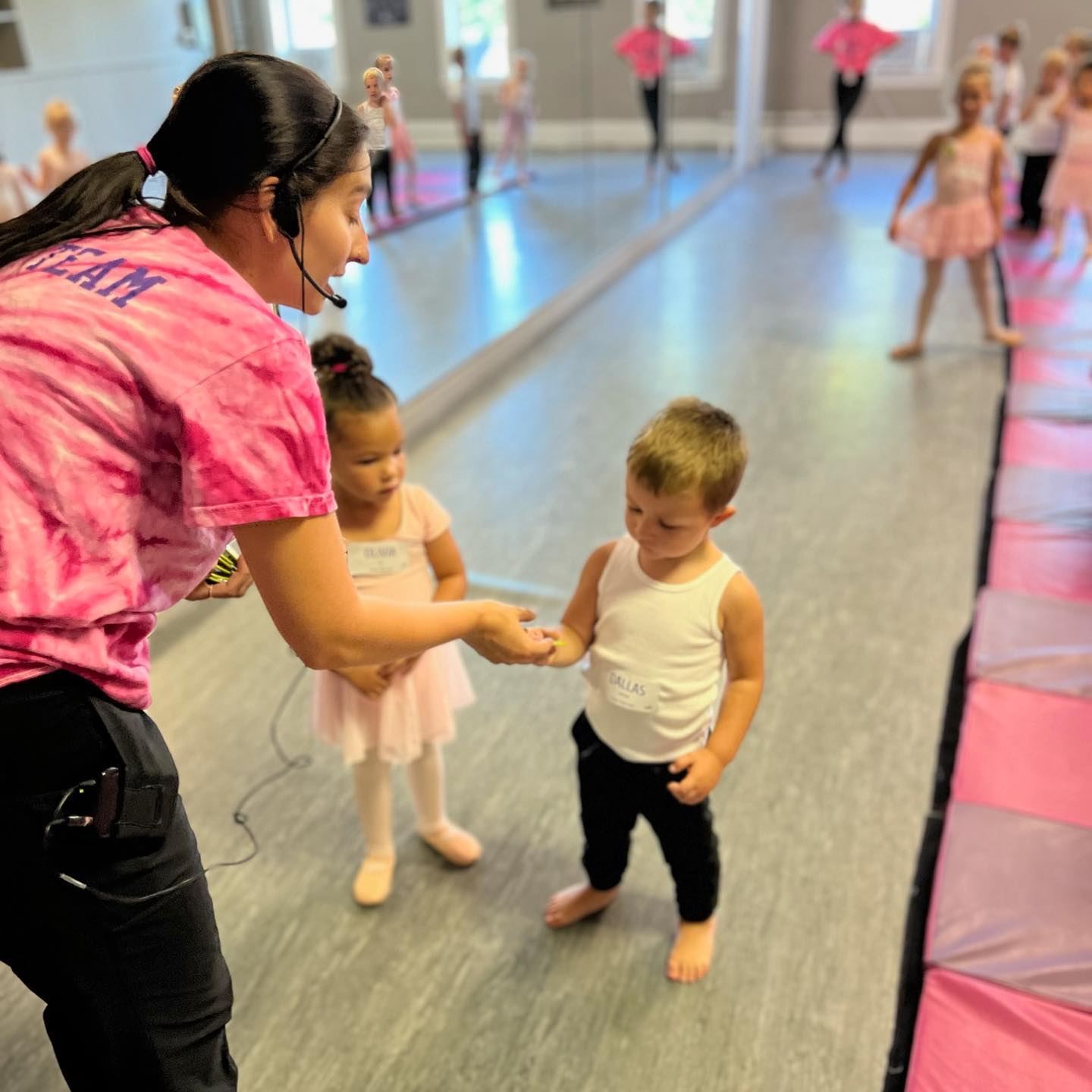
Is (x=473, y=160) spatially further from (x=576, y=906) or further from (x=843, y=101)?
(x=843, y=101)

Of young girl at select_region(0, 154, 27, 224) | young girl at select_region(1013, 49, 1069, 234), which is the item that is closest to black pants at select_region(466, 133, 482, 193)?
young girl at select_region(0, 154, 27, 224)

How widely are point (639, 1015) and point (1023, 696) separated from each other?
1178mm

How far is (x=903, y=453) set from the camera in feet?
11.7

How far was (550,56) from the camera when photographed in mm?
4941

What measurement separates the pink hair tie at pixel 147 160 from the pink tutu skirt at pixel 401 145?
10.1 ft

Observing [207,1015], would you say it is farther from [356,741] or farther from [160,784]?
[356,741]

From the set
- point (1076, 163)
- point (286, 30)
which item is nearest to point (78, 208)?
point (286, 30)

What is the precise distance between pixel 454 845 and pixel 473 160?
3.35 meters

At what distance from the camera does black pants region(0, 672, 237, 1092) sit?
0.86 meters

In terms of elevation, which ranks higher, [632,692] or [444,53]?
[444,53]

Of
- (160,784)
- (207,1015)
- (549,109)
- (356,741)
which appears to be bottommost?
(356,741)

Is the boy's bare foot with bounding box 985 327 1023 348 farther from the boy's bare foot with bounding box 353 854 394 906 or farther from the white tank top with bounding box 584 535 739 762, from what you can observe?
the boy's bare foot with bounding box 353 854 394 906

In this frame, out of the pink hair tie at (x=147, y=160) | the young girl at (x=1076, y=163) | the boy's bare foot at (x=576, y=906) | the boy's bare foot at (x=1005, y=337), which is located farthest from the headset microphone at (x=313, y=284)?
the young girl at (x=1076, y=163)

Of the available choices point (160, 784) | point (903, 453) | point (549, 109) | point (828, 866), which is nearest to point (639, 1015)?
point (828, 866)
